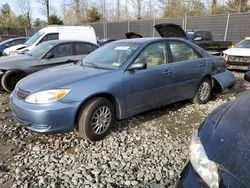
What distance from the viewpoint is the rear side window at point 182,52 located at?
200 inches

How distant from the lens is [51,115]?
3.54 m

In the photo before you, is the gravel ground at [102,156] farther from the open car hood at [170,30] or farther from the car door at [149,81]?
the open car hood at [170,30]

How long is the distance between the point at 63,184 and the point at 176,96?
294 cm

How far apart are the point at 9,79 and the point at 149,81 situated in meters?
4.16

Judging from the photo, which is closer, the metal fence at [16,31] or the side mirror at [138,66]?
the side mirror at [138,66]

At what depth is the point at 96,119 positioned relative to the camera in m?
3.92

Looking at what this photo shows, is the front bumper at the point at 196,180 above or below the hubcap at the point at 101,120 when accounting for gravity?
above

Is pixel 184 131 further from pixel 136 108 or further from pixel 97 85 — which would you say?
pixel 97 85

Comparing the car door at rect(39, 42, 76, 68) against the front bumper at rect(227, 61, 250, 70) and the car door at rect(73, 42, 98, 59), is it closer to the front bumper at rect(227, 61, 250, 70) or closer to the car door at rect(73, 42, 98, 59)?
the car door at rect(73, 42, 98, 59)

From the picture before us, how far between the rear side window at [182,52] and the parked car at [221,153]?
2995 mm

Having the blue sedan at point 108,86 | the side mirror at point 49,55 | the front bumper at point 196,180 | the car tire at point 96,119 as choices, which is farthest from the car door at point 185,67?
the side mirror at point 49,55

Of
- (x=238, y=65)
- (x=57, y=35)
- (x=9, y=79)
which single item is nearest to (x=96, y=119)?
(x=9, y=79)

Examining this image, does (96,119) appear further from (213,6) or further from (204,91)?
(213,6)

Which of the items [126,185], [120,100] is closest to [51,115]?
[120,100]
